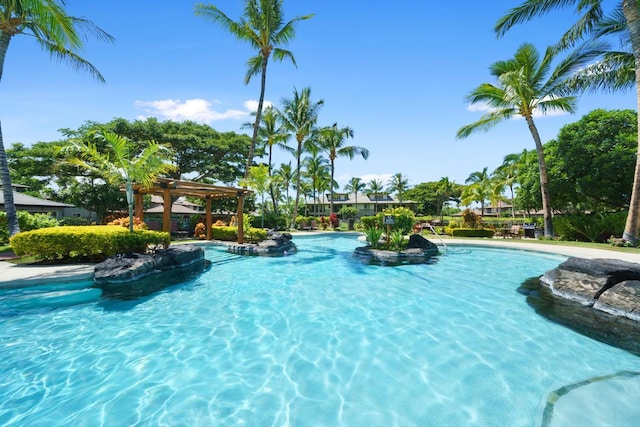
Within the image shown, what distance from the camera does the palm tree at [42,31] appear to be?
9227 millimetres

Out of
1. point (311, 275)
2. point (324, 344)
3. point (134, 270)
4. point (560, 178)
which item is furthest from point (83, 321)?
point (560, 178)

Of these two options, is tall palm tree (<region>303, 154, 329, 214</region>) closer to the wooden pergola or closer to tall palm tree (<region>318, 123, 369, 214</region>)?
tall palm tree (<region>318, 123, 369, 214</region>)

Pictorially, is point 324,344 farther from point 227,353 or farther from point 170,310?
point 170,310

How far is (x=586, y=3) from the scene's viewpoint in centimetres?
1354

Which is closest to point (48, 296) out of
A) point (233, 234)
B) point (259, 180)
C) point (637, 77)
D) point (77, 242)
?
point (77, 242)

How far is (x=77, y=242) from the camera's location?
30.6 ft

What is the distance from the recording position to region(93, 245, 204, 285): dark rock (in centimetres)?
783

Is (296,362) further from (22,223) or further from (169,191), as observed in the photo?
(22,223)

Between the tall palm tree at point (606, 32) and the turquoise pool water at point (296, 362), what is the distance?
10660mm

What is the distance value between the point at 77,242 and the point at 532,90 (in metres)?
23.2

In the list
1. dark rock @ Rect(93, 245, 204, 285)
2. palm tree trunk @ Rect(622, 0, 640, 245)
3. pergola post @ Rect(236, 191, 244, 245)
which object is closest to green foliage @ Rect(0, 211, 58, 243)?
dark rock @ Rect(93, 245, 204, 285)

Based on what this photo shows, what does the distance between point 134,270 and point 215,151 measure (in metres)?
18.9

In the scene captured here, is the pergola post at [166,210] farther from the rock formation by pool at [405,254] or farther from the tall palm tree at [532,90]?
the tall palm tree at [532,90]

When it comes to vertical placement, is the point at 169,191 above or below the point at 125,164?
below
